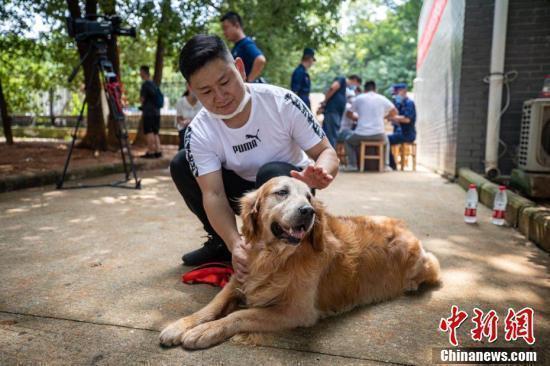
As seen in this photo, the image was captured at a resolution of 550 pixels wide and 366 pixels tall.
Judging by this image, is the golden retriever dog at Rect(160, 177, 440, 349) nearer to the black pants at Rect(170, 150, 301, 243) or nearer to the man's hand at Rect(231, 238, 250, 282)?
the man's hand at Rect(231, 238, 250, 282)

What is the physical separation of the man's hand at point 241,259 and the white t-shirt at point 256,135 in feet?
1.79

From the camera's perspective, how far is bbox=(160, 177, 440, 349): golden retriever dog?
80.6 inches

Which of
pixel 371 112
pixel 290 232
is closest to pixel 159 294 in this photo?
pixel 290 232

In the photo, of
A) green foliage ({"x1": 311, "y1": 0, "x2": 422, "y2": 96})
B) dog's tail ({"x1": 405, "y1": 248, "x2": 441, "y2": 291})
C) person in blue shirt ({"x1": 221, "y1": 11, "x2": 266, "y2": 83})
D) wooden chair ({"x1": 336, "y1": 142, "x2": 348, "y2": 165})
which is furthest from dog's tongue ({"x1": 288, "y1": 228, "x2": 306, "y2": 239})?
green foliage ({"x1": 311, "y1": 0, "x2": 422, "y2": 96})

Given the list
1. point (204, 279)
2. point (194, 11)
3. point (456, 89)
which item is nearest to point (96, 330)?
point (204, 279)

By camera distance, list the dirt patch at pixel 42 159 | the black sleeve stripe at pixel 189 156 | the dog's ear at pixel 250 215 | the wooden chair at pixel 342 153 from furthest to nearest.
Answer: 1. the wooden chair at pixel 342 153
2. the dirt patch at pixel 42 159
3. the black sleeve stripe at pixel 189 156
4. the dog's ear at pixel 250 215

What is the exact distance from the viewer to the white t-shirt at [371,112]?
31.4 ft

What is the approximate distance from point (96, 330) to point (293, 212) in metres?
1.18

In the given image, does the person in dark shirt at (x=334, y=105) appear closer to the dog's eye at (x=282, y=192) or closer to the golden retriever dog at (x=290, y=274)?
the golden retriever dog at (x=290, y=274)

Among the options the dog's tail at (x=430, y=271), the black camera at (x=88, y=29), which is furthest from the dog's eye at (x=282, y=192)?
the black camera at (x=88, y=29)

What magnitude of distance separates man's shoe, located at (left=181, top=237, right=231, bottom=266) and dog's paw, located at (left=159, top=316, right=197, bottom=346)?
99cm

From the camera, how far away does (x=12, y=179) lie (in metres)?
5.90

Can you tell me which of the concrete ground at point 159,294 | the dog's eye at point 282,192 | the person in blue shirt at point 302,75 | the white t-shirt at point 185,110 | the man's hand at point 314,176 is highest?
the person in blue shirt at point 302,75

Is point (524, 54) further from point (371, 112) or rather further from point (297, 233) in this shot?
point (297, 233)
